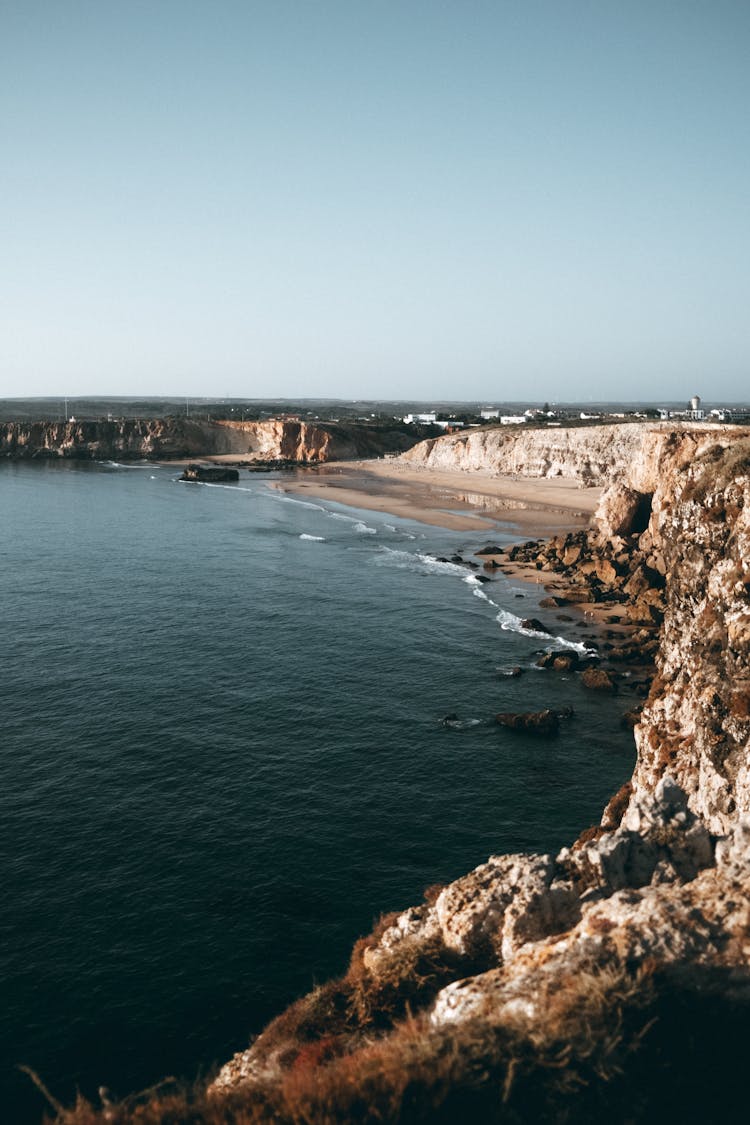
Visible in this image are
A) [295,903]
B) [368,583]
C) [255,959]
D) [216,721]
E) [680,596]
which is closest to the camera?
[255,959]

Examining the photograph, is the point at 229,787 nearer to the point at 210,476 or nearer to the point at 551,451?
the point at 551,451

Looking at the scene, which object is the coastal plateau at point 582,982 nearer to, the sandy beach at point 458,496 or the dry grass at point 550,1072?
the dry grass at point 550,1072

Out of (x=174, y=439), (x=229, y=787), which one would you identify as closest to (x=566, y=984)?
(x=229, y=787)

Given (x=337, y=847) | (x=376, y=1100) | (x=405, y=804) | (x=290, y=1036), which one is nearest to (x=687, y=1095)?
(x=376, y=1100)

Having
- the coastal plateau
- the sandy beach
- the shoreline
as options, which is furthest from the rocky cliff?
the coastal plateau

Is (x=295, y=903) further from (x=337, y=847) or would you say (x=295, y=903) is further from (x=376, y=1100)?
(x=376, y=1100)

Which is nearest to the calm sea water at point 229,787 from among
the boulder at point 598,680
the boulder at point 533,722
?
the boulder at point 533,722

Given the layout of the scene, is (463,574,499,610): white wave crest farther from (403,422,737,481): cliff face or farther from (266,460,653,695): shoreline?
(403,422,737,481): cliff face
